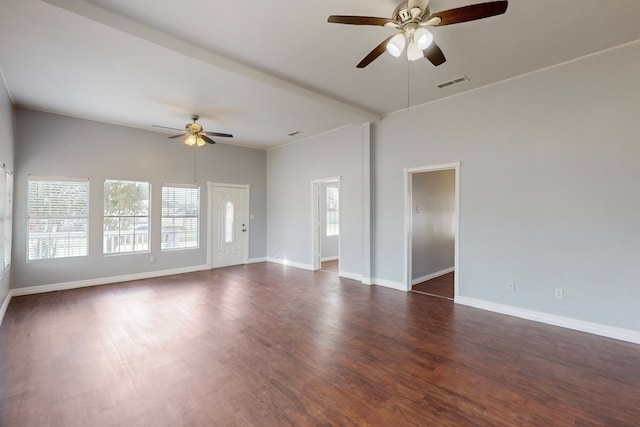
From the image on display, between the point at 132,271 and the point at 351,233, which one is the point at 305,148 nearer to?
the point at 351,233

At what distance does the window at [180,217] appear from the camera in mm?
6398

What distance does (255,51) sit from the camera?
10.7 feet

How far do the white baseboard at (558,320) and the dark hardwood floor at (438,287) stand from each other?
50 cm

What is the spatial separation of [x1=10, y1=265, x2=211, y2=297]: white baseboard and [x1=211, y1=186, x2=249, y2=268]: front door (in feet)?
1.87

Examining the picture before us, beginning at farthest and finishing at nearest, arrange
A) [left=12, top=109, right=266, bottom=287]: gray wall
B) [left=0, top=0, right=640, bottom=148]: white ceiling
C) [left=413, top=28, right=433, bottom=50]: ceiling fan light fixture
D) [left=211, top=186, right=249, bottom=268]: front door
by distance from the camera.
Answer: [left=211, top=186, right=249, bottom=268]: front door → [left=12, top=109, right=266, bottom=287]: gray wall → [left=0, top=0, right=640, bottom=148]: white ceiling → [left=413, top=28, right=433, bottom=50]: ceiling fan light fixture

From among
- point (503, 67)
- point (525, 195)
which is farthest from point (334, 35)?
point (525, 195)

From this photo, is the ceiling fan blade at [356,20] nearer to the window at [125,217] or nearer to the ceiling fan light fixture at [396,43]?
the ceiling fan light fixture at [396,43]

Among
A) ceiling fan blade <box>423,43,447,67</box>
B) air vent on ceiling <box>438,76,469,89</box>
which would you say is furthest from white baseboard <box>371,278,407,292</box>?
ceiling fan blade <box>423,43,447,67</box>

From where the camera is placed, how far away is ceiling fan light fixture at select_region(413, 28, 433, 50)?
7.44ft

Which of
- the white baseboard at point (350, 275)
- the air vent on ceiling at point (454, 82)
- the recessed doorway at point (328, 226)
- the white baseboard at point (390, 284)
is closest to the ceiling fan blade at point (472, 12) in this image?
the air vent on ceiling at point (454, 82)

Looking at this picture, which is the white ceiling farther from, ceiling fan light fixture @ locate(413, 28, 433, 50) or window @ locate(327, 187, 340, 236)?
window @ locate(327, 187, 340, 236)

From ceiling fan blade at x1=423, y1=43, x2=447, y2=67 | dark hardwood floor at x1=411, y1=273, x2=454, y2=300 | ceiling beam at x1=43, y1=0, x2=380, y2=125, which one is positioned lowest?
dark hardwood floor at x1=411, y1=273, x2=454, y2=300

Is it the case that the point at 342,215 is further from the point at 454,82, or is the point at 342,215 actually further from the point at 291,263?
the point at 454,82

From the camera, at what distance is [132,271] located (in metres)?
5.92
